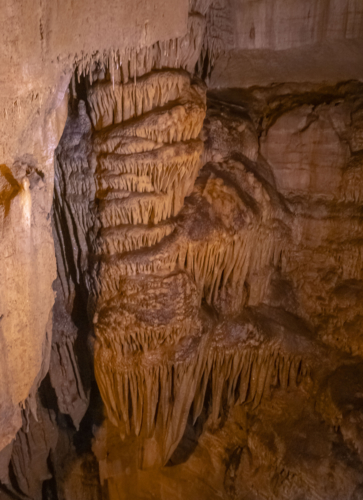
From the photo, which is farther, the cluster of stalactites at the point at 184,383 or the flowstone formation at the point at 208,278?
the cluster of stalactites at the point at 184,383

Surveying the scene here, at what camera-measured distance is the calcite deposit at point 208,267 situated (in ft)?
10.7

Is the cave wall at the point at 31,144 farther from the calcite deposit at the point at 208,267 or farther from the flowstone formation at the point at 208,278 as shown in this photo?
the flowstone formation at the point at 208,278

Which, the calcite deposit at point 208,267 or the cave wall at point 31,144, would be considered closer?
the cave wall at point 31,144

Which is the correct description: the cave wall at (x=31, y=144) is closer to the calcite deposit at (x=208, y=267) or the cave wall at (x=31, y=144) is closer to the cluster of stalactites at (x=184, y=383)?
the calcite deposit at (x=208, y=267)

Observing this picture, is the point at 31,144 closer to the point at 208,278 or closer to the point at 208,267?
the point at 208,267

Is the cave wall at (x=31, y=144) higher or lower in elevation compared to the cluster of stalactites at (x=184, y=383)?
higher

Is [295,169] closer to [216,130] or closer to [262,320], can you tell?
[216,130]

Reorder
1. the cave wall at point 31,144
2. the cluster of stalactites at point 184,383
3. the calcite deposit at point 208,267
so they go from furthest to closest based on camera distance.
Result: the cluster of stalactites at point 184,383 → the calcite deposit at point 208,267 → the cave wall at point 31,144

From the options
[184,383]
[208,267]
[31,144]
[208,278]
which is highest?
[31,144]

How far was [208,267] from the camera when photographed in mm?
3713

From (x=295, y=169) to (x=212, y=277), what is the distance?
1.13m

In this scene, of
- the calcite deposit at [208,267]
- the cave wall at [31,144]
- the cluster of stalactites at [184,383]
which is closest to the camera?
the cave wall at [31,144]

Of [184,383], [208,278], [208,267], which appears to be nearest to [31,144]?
[208,267]

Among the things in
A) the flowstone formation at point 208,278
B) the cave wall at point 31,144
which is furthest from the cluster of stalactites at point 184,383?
the cave wall at point 31,144
